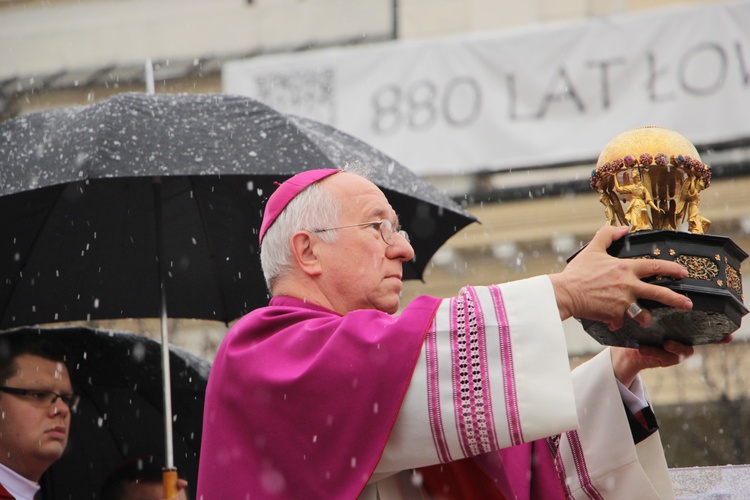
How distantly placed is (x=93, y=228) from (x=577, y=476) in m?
2.77

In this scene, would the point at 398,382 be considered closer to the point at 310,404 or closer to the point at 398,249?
the point at 310,404

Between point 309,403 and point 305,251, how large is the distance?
568 millimetres

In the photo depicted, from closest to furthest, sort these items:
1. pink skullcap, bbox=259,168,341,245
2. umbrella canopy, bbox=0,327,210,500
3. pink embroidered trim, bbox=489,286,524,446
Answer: pink embroidered trim, bbox=489,286,524,446 < pink skullcap, bbox=259,168,341,245 < umbrella canopy, bbox=0,327,210,500

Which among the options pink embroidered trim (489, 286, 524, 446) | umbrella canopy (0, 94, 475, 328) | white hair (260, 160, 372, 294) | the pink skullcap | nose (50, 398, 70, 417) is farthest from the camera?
nose (50, 398, 70, 417)

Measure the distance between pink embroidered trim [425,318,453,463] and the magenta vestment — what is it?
31 mm

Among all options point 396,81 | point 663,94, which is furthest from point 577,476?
point 396,81

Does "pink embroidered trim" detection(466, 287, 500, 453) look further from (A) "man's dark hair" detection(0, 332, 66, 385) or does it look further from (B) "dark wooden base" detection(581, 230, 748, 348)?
(A) "man's dark hair" detection(0, 332, 66, 385)

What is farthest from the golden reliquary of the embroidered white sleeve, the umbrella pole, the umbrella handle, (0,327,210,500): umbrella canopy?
(0,327,210,500): umbrella canopy

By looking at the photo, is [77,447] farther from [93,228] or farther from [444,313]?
[444,313]

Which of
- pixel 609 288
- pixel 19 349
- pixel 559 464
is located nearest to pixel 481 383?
pixel 609 288

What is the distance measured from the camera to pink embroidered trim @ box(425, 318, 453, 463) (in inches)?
105

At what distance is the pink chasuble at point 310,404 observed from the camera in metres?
2.73

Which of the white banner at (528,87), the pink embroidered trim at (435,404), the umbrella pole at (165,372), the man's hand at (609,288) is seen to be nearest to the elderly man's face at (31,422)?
the umbrella pole at (165,372)

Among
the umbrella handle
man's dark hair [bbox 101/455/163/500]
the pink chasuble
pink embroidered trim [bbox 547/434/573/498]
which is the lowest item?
man's dark hair [bbox 101/455/163/500]
